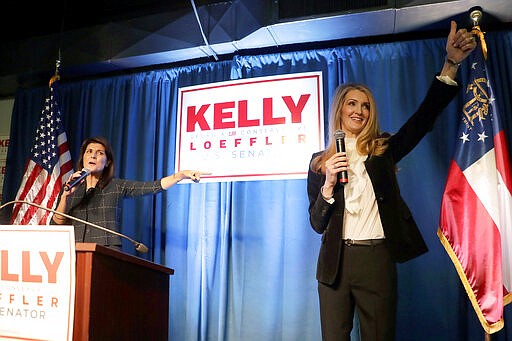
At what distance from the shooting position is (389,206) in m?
2.05

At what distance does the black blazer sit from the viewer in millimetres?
2006

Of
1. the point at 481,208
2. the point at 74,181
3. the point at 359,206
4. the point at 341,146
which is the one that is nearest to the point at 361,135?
the point at 341,146

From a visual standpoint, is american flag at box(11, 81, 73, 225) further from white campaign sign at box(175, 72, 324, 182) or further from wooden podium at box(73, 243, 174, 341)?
wooden podium at box(73, 243, 174, 341)

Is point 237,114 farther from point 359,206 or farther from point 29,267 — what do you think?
point 29,267

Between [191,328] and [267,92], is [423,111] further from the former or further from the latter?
[191,328]

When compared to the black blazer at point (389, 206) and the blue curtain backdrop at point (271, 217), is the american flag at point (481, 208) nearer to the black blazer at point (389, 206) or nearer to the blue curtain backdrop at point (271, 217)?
the blue curtain backdrop at point (271, 217)

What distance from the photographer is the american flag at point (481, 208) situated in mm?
2471

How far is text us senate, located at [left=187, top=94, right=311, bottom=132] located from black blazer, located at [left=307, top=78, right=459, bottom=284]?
1131 mm

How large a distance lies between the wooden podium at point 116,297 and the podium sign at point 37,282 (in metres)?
0.07

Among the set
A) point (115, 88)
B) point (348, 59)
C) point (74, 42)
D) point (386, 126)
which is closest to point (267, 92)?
point (348, 59)

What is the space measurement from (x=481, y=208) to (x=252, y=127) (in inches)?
60.6

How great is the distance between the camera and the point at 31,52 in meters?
4.05

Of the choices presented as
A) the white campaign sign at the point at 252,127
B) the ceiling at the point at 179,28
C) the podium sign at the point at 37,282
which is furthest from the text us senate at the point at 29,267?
the ceiling at the point at 179,28

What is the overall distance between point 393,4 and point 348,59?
0.55 m
